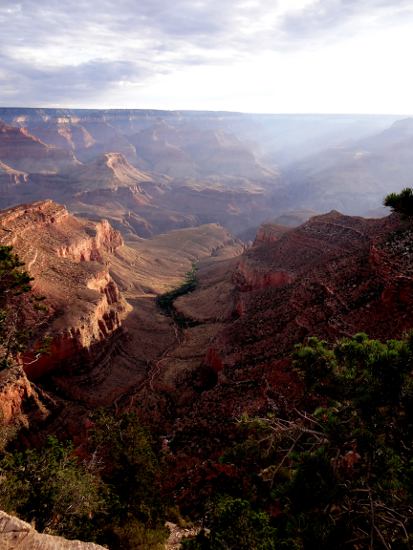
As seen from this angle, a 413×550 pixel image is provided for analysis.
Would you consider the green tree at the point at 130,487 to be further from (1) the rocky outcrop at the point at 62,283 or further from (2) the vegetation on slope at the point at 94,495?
(1) the rocky outcrop at the point at 62,283

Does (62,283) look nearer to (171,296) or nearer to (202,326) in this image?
(202,326)

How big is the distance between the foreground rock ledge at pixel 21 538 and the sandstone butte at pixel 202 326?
14927 millimetres

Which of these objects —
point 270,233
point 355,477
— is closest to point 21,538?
point 355,477

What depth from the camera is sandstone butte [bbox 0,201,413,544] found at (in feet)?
95.8

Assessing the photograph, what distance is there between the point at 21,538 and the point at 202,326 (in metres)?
50.2

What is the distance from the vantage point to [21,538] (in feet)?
37.2

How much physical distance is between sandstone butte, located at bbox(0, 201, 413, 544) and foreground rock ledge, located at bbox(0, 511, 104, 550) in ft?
49.0

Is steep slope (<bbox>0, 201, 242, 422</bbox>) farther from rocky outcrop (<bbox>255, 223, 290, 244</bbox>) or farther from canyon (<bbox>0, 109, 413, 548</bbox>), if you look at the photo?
rocky outcrop (<bbox>255, 223, 290, 244</bbox>)

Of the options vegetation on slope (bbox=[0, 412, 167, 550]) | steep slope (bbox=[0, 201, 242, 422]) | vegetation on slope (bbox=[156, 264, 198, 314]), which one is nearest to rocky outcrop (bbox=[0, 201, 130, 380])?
steep slope (bbox=[0, 201, 242, 422])

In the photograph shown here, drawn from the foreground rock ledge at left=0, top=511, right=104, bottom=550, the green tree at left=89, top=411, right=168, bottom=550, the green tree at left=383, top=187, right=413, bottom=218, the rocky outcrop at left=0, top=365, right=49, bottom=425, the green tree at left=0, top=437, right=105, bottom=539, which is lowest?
the rocky outcrop at left=0, top=365, right=49, bottom=425

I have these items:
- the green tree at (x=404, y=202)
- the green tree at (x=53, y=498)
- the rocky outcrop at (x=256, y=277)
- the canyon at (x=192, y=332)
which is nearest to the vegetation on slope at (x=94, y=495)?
the green tree at (x=53, y=498)

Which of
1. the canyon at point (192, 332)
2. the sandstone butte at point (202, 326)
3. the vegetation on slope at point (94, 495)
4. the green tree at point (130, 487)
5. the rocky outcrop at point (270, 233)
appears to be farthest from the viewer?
the rocky outcrop at point (270, 233)

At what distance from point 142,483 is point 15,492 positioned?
23.6 ft

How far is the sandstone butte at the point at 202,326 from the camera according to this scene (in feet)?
95.8
